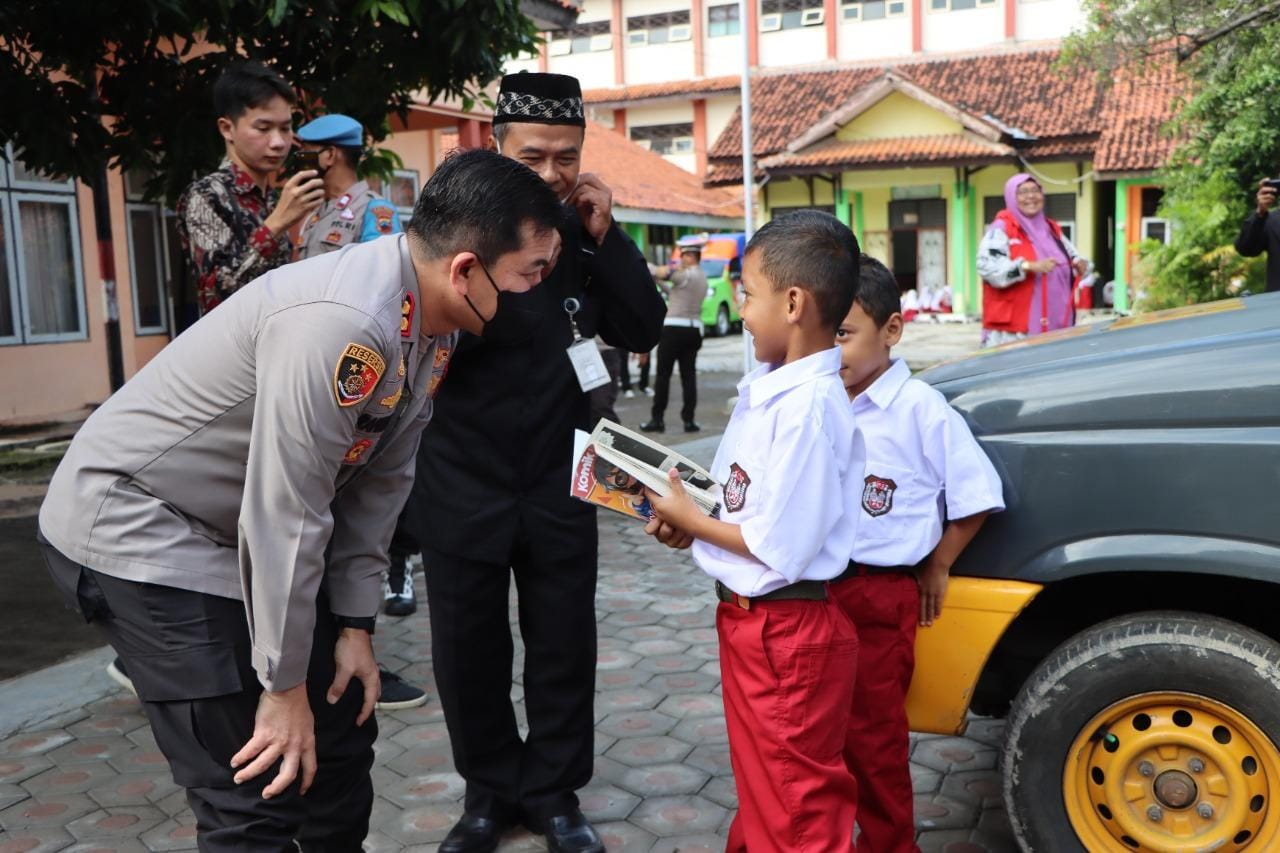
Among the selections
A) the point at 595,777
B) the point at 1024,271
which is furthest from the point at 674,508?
the point at 1024,271

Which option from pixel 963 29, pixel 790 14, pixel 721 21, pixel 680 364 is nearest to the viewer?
pixel 680 364

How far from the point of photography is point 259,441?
1.85 m

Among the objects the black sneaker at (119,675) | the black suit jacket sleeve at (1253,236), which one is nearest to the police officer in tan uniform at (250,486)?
the black sneaker at (119,675)

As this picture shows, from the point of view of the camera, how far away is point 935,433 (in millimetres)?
2666

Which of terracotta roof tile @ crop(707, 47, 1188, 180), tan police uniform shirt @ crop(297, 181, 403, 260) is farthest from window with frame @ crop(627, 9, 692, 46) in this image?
tan police uniform shirt @ crop(297, 181, 403, 260)

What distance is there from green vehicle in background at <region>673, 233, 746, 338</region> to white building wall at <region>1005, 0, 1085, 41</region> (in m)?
11.4

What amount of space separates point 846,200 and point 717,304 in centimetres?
634

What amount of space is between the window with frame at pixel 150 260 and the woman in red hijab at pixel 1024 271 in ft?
30.1

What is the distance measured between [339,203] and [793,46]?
3493cm

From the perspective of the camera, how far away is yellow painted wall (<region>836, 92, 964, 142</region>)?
28656 millimetres

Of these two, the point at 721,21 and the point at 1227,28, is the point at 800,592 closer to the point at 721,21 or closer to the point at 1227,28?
the point at 1227,28

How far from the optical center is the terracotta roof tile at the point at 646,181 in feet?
95.3

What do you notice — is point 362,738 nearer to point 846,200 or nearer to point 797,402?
point 797,402

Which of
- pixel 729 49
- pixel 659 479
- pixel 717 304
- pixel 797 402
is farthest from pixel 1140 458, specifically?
pixel 729 49
